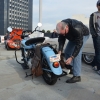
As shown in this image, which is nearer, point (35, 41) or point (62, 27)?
point (62, 27)

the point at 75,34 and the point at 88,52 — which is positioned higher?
the point at 75,34

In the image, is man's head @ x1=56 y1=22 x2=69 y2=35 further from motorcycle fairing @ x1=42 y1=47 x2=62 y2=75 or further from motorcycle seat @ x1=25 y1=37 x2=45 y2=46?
motorcycle seat @ x1=25 y1=37 x2=45 y2=46

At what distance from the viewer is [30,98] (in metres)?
3.06

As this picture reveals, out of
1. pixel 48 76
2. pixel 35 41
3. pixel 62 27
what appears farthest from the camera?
pixel 35 41

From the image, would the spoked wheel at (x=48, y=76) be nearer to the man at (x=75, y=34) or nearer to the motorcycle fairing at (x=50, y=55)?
the motorcycle fairing at (x=50, y=55)

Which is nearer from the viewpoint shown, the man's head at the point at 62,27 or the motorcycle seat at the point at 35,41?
the man's head at the point at 62,27

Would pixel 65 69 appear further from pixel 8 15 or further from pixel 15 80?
pixel 8 15

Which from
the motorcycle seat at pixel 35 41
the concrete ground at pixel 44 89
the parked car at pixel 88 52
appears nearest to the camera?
the concrete ground at pixel 44 89

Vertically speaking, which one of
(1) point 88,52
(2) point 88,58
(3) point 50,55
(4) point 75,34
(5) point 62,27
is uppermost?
(5) point 62,27

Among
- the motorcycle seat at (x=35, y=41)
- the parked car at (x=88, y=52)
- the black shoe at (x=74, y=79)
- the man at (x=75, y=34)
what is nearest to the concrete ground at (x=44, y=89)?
the black shoe at (x=74, y=79)

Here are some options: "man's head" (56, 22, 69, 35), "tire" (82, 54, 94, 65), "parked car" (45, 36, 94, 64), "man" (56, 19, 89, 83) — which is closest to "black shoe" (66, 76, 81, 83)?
"man" (56, 19, 89, 83)

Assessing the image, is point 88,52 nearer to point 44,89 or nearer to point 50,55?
point 50,55

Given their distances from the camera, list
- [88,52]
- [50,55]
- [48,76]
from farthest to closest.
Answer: [88,52] < [48,76] < [50,55]

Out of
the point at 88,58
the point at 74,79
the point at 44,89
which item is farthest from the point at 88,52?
the point at 44,89
